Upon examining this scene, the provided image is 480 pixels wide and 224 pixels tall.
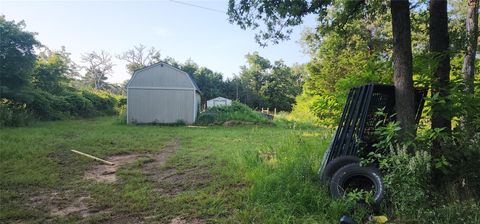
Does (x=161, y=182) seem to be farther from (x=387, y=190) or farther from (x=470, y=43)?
(x=470, y=43)

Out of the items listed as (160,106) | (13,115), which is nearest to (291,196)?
(13,115)

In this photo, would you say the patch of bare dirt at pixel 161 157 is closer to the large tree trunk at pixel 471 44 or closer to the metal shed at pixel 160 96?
the large tree trunk at pixel 471 44

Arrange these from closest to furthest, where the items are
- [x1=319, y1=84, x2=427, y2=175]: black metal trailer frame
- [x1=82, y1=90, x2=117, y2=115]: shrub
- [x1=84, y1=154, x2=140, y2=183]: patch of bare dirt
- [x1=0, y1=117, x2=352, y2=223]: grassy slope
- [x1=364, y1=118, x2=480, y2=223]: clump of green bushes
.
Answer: [x1=364, y1=118, x2=480, y2=223]: clump of green bushes → [x1=0, y1=117, x2=352, y2=223]: grassy slope → [x1=319, y1=84, x2=427, y2=175]: black metal trailer frame → [x1=84, y1=154, x2=140, y2=183]: patch of bare dirt → [x1=82, y1=90, x2=117, y2=115]: shrub

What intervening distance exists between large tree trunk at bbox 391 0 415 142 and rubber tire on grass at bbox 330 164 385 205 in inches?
29.1

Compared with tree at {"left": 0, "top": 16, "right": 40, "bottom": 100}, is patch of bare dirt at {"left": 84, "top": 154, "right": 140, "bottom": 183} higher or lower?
lower

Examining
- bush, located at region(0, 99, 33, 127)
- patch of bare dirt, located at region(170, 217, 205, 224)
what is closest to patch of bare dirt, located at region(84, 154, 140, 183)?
patch of bare dirt, located at region(170, 217, 205, 224)

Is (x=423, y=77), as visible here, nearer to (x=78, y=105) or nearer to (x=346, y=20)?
(x=346, y=20)

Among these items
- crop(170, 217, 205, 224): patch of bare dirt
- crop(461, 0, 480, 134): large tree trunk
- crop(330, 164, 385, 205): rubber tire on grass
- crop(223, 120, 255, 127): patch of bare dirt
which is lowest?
crop(170, 217, 205, 224): patch of bare dirt

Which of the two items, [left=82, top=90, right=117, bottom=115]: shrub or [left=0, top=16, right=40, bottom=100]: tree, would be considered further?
[left=82, top=90, right=117, bottom=115]: shrub

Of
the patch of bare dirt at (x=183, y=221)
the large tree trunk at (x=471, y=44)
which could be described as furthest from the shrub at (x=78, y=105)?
the large tree trunk at (x=471, y=44)

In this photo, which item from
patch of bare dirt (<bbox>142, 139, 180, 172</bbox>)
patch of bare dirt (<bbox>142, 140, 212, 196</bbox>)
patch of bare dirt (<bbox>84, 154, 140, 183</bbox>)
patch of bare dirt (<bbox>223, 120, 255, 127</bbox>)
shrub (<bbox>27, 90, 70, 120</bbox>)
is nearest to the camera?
patch of bare dirt (<bbox>142, 140, 212, 196</bbox>)

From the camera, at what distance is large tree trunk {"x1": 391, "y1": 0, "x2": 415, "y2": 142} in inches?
148

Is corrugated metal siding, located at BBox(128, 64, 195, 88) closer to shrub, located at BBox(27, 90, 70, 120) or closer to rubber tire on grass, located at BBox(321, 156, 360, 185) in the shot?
shrub, located at BBox(27, 90, 70, 120)

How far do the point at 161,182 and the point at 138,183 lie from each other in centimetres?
35
